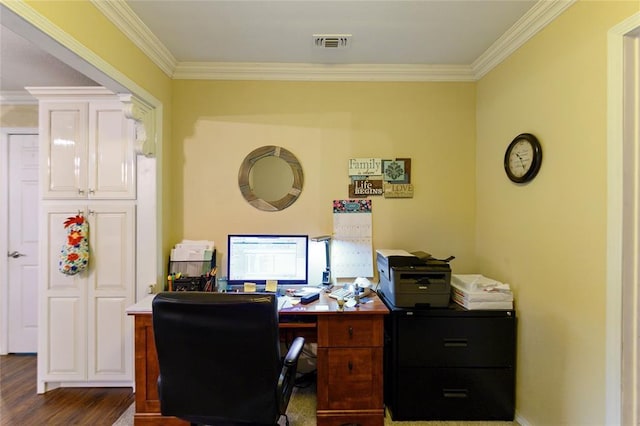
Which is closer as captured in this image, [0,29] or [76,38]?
[76,38]

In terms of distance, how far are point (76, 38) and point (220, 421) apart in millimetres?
1882

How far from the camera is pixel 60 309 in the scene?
7.38 ft

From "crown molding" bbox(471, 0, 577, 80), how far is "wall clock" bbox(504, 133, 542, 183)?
598 millimetres

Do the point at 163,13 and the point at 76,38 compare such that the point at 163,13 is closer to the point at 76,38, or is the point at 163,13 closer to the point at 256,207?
the point at 76,38

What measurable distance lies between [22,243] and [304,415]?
3080 mm

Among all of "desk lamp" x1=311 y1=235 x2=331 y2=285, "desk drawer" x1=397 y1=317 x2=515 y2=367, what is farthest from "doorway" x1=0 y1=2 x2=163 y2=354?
"desk drawer" x1=397 y1=317 x2=515 y2=367

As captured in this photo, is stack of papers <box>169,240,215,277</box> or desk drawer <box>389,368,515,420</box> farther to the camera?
stack of papers <box>169,240,215,277</box>

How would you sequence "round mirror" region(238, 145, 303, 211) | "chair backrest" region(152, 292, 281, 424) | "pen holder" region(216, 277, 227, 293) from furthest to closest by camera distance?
"round mirror" region(238, 145, 303, 211), "pen holder" region(216, 277, 227, 293), "chair backrest" region(152, 292, 281, 424)

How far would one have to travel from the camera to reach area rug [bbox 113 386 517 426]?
6.14ft

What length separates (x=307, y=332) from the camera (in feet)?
7.23

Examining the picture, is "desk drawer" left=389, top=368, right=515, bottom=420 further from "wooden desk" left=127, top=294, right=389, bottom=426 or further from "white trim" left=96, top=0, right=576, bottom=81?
"white trim" left=96, top=0, right=576, bottom=81

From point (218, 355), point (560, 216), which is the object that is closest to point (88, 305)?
point (218, 355)

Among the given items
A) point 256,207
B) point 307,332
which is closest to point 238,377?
point 307,332

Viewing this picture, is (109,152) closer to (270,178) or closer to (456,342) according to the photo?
(270,178)
